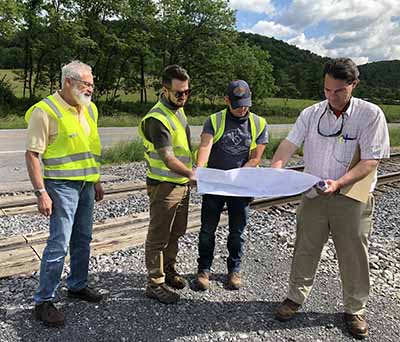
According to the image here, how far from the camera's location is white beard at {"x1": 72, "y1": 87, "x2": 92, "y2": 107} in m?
3.26

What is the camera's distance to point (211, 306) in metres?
3.78

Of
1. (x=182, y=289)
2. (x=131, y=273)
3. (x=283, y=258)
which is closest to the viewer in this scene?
(x=182, y=289)

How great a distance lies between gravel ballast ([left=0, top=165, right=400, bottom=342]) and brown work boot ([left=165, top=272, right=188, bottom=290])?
0.07 meters

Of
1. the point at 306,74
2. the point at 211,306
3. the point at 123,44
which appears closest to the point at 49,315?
the point at 211,306

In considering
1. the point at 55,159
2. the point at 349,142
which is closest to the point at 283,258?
the point at 349,142

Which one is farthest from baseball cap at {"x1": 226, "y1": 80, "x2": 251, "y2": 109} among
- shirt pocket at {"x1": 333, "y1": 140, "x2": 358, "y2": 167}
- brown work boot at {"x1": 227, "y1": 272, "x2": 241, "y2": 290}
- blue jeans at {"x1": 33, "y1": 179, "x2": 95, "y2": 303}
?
brown work boot at {"x1": 227, "y1": 272, "x2": 241, "y2": 290}

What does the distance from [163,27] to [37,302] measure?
35.3 metres

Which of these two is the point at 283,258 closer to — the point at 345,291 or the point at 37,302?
the point at 345,291

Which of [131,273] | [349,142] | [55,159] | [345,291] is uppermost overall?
[349,142]

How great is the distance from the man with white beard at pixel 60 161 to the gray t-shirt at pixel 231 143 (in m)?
1.11

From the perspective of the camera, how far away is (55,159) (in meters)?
3.28

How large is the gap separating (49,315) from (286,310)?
203cm

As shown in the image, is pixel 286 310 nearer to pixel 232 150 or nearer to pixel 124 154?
pixel 232 150

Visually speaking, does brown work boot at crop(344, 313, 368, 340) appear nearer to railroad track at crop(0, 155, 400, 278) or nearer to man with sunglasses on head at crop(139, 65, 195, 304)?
man with sunglasses on head at crop(139, 65, 195, 304)
